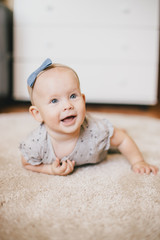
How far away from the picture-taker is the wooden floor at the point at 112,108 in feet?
5.60

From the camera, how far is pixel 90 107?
1854 mm

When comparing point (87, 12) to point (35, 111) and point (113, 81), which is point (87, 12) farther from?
point (35, 111)

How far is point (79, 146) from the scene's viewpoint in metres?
0.69

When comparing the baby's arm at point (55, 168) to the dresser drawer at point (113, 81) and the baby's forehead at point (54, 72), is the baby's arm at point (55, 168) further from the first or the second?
the dresser drawer at point (113, 81)

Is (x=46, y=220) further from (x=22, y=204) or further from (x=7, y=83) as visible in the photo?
(x=7, y=83)

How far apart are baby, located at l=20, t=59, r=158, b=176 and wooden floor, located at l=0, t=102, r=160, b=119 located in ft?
3.26

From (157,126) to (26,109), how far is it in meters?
0.95

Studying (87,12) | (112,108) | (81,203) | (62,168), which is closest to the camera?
(81,203)

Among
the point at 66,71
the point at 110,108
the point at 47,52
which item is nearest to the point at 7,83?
the point at 47,52

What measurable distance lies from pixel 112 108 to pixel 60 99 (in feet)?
4.17

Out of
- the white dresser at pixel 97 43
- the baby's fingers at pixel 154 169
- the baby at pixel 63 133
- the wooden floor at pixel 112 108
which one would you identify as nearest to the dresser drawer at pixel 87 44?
the white dresser at pixel 97 43

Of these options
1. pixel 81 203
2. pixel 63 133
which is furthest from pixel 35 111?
pixel 81 203

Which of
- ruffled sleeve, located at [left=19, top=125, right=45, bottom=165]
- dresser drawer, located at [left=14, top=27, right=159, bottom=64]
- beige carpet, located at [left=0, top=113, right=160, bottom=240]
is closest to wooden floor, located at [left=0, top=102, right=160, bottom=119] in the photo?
dresser drawer, located at [left=14, top=27, right=159, bottom=64]

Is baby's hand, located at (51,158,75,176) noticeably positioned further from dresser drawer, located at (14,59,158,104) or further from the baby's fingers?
dresser drawer, located at (14,59,158,104)
